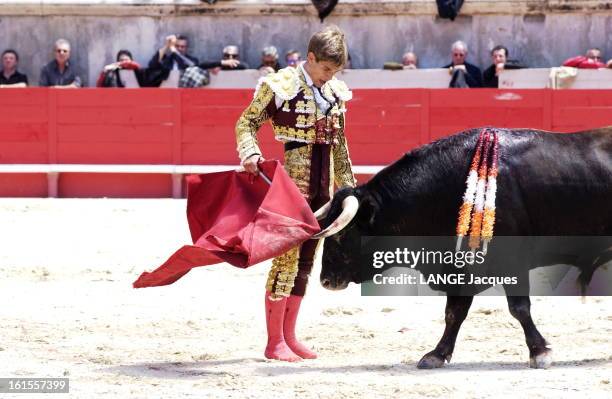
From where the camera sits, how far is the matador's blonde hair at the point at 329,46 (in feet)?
13.0

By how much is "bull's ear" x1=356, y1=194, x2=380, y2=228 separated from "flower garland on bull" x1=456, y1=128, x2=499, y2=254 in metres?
0.27

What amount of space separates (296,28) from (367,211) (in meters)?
7.63

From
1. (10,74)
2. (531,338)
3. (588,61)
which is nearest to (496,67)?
(588,61)

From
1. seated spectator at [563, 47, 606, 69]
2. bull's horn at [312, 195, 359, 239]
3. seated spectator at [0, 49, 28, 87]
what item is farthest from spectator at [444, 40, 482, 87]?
bull's horn at [312, 195, 359, 239]

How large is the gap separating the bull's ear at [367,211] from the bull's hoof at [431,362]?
1.49 feet

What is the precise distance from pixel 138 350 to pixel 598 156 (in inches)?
65.0

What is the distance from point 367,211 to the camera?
4.10 meters

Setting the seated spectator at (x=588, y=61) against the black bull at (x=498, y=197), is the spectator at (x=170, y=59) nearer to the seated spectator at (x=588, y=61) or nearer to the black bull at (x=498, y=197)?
the seated spectator at (x=588, y=61)

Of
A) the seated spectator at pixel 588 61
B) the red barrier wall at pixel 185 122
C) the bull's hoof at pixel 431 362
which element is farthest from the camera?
the seated spectator at pixel 588 61

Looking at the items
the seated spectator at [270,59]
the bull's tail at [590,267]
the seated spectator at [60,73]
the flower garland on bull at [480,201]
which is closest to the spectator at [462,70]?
the seated spectator at [270,59]

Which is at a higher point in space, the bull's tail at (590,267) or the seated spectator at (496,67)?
the seated spectator at (496,67)

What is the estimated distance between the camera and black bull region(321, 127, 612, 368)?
4066mm

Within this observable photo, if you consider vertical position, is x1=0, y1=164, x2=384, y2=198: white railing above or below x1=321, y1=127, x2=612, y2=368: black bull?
below

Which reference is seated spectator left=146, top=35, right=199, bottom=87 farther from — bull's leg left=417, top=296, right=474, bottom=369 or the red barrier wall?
bull's leg left=417, top=296, right=474, bottom=369
